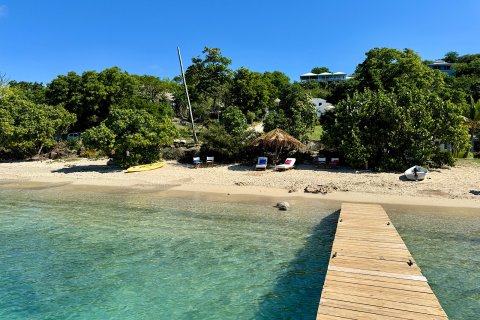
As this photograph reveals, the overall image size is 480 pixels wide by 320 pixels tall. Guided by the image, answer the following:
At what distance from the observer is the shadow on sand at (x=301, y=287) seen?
7473mm

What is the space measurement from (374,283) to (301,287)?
207cm

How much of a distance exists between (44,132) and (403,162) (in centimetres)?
3285

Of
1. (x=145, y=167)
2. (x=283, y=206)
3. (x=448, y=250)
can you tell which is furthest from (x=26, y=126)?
(x=448, y=250)

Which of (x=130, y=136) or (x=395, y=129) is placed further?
(x=130, y=136)

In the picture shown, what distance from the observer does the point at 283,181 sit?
20891mm

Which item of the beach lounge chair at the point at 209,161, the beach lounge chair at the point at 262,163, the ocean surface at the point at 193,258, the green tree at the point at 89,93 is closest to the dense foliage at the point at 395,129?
the beach lounge chair at the point at 262,163

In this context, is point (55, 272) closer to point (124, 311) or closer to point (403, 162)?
point (124, 311)

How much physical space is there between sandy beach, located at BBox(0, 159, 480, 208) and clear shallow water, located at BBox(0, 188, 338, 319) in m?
3.29

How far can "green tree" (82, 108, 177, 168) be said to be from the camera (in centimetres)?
2544

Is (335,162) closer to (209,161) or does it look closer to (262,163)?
(262,163)

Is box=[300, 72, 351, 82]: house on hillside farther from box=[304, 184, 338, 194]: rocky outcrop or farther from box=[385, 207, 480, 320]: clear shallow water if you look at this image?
box=[385, 207, 480, 320]: clear shallow water

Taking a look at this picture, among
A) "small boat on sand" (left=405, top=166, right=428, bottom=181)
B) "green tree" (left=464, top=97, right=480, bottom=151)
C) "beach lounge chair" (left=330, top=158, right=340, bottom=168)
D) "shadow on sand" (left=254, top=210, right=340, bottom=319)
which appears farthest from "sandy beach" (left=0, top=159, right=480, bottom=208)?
"shadow on sand" (left=254, top=210, right=340, bottom=319)

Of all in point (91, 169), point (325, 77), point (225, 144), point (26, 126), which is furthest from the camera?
point (325, 77)

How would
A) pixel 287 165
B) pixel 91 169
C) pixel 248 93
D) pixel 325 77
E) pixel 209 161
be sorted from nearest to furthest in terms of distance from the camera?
pixel 287 165, pixel 209 161, pixel 91 169, pixel 248 93, pixel 325 77
